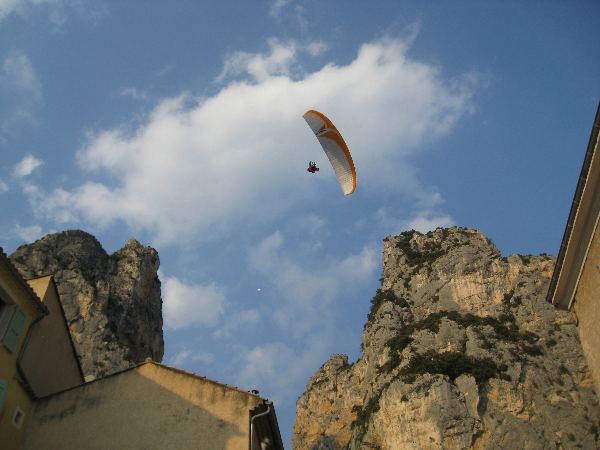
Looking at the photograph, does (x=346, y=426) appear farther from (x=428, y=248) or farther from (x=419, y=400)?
(x=428, y=248)

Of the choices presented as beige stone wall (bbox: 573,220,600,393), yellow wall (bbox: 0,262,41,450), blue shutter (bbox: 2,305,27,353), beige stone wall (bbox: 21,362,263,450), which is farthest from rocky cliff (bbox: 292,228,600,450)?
blue shutter (bbox: 2,305,27,353)

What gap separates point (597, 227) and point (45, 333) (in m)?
15.6

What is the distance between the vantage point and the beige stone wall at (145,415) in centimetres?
1289

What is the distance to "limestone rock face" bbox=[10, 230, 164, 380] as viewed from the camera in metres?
38.6

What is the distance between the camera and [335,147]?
2772cm

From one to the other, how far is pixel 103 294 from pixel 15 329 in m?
32.7

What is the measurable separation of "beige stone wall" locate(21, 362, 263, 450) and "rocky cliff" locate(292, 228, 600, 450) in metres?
35.4

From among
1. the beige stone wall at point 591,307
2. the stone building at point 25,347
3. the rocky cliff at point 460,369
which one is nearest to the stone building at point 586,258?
the beige stone wall at point 591,307

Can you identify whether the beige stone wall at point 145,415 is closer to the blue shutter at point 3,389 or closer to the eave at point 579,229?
the blue shutter at point 3,389

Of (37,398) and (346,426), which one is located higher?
(346,426)

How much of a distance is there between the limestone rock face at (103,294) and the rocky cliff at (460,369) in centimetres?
2408

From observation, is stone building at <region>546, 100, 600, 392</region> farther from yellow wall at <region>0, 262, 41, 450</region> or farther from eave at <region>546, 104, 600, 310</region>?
yellow wall at <region>0, 262, 41, 450</region>

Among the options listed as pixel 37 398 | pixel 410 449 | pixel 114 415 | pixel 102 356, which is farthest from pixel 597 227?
pixel 410 449

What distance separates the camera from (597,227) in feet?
37.5
